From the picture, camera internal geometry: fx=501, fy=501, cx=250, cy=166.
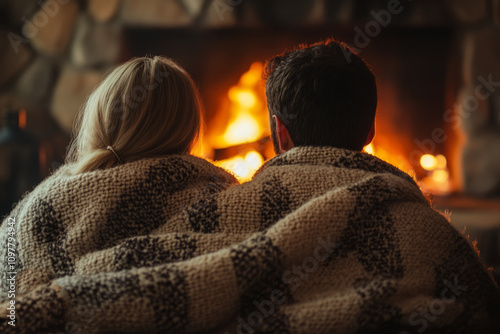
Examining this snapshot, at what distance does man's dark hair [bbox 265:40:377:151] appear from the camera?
829 millimetres

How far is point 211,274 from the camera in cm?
66

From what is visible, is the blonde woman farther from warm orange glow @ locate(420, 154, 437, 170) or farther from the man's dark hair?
warm orange glow @ locate(420, 154, 437, 170)

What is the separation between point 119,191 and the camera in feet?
2.49

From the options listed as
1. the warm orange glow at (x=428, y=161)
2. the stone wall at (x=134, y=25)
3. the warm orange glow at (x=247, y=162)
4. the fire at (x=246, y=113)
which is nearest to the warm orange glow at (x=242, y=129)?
the fire at (x=246, y=113)

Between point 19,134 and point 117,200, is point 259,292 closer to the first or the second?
point 117,200

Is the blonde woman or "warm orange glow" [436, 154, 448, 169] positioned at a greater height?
the blonde woman

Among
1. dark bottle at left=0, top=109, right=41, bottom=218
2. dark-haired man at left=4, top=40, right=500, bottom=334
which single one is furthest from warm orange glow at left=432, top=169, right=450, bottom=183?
dark bottle at left=0, top=109, right=41, bottom=218

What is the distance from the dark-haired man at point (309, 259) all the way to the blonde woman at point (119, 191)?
0.07 ft

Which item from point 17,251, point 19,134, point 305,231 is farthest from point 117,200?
point 19,134

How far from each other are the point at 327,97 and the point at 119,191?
366 mm

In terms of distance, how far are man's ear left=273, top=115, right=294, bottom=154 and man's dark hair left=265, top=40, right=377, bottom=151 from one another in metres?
0.01

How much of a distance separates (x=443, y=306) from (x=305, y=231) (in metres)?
0.23

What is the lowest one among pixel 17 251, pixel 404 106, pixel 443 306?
pixel 443 306

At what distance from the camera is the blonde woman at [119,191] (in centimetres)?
75
